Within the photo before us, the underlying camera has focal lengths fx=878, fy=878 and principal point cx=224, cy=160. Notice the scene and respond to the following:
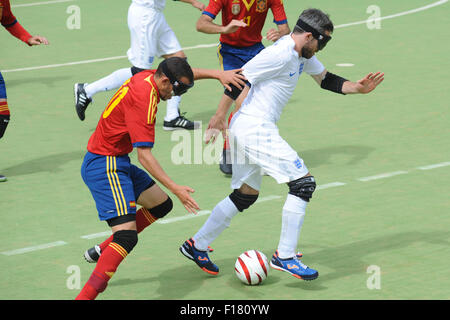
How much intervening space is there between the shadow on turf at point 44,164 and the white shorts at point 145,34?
166cm

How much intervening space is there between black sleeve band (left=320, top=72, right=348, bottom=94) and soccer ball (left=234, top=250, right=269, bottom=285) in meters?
1.82

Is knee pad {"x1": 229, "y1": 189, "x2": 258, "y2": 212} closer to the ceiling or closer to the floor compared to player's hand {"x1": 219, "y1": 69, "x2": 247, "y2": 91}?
closer to the floor

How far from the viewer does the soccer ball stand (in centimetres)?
730

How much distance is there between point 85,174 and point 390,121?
651cm

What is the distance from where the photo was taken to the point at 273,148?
738 cm

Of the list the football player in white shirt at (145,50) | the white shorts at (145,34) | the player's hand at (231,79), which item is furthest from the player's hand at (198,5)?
the player's hand at (231,79)

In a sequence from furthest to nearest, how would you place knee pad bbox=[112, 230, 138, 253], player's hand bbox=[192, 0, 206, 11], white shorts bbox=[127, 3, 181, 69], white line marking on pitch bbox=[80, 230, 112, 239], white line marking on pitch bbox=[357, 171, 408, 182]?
white shorts bbox=[127, 3, 181, 69]
player's hand bbox=[192, 0, 206, 11]
white line marking on pitch bbox=[357, 171, 408, 182]
white line marking on pitch bbox=[80, 230, 112, 239]
knee pad bbox=[112, 230, 138, 253]

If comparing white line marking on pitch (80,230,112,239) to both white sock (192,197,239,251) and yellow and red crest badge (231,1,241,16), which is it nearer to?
white sock (192,197,239,251)

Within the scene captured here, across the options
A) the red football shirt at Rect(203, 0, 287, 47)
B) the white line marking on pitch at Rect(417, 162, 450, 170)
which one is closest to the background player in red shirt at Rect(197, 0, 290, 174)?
the red football shirt at Rect(203, 0, 287, 47)

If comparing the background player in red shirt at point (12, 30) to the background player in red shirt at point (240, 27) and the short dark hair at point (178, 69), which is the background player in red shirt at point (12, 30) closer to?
the background player in red shirt at point (240, 27)

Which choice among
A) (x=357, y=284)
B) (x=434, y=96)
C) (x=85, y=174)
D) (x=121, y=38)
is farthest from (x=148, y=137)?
(x=121, y=38)

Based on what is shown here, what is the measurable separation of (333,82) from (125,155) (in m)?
2.23

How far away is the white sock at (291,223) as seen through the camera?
7281 mm

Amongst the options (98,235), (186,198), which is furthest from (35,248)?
(186,198)
